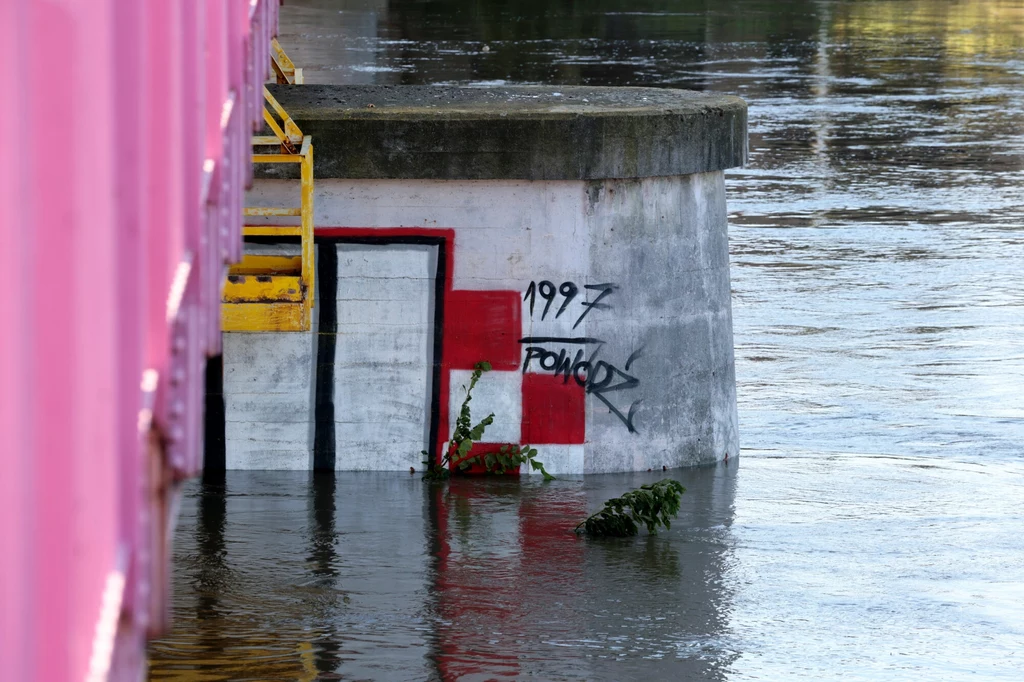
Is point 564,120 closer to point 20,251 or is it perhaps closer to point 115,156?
point 115,156

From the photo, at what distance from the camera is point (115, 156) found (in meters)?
2.03

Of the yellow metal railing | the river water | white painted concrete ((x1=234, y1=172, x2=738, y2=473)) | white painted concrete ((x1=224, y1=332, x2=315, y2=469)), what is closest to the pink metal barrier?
the river water

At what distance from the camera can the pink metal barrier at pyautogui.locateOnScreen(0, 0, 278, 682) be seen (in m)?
1.32

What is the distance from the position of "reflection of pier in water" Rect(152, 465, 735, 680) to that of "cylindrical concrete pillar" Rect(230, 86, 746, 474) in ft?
1.03

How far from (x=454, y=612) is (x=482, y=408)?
2153 mm

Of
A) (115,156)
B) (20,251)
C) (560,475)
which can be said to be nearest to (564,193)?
(560,475)

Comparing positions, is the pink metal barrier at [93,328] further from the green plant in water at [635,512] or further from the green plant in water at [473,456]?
the green plant in water at [473,456]

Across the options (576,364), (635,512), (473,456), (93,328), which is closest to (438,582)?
(635,512)

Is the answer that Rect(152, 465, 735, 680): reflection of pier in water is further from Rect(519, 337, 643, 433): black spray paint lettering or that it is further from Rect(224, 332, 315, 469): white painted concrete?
Rect(519, 337, 643, 433): black spray paint lettering

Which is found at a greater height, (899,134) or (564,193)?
(899,134)

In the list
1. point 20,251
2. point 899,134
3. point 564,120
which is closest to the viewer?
point 20,251

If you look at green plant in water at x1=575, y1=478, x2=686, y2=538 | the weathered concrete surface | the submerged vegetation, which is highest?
the weathered concrete surface

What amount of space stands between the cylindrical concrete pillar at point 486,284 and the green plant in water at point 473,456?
58mm

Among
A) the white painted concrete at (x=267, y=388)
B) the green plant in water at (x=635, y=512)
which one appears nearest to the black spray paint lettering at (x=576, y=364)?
the green plant in water at (x=635, y=512)
